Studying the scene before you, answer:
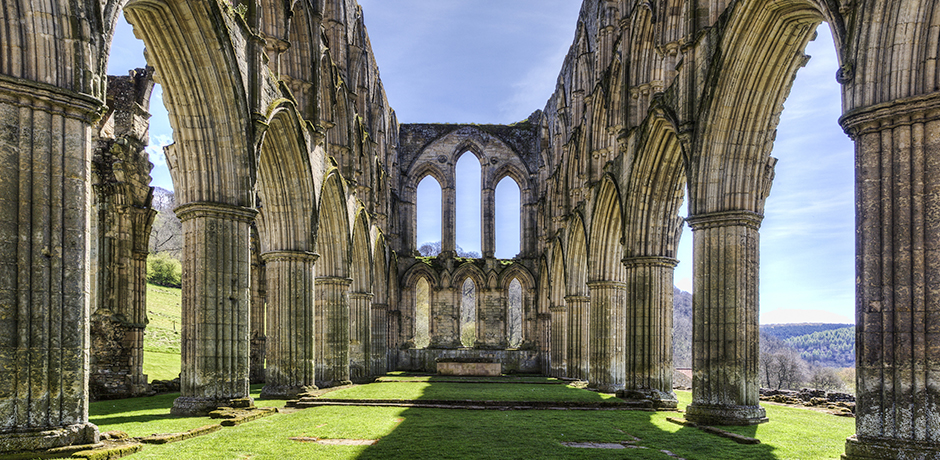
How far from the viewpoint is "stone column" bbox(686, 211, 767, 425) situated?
10789mm

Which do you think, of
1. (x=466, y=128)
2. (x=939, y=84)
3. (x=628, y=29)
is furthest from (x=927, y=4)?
(x=466, y=128)

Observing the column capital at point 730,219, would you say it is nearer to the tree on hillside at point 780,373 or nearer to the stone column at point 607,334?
the stone column at point 607,334

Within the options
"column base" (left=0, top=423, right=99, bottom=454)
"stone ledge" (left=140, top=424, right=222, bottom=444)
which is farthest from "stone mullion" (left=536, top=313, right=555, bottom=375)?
"column base" (left=0, top=423, right=99, bottom=454)

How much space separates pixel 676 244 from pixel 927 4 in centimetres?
936

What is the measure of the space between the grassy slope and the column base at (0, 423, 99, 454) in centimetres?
1541

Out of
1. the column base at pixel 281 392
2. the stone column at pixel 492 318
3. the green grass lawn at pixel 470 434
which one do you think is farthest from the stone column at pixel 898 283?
the stone column at pixel 492 318

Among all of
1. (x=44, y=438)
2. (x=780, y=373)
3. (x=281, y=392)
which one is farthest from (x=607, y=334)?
(x=780, y=373)

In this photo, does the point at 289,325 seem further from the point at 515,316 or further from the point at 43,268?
the point at 515,316

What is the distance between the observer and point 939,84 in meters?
6.73

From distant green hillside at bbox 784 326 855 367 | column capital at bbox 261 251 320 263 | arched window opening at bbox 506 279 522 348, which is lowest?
distant green hillside at bbox 784 326 855 367

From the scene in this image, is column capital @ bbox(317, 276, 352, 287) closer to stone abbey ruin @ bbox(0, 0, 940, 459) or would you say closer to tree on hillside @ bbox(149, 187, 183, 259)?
stone abbey ruin @ bbox(0, 0, 940, 459)

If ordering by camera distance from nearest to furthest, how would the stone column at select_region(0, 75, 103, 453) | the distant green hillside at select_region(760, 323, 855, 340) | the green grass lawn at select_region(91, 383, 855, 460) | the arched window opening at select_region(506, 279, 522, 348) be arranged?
1. the stone column at select_region(0, 75, 103, 453)
2. the green grass lawn at select_region(91, 383, 855, 460)
3. the arched window opening at select_region(506, 279, 522, 348)
4. the distant green hillside at select_region(760, 323, 855, 340)

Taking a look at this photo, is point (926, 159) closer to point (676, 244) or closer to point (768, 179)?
point (768, 179)

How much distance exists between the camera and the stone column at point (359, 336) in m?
22.3
